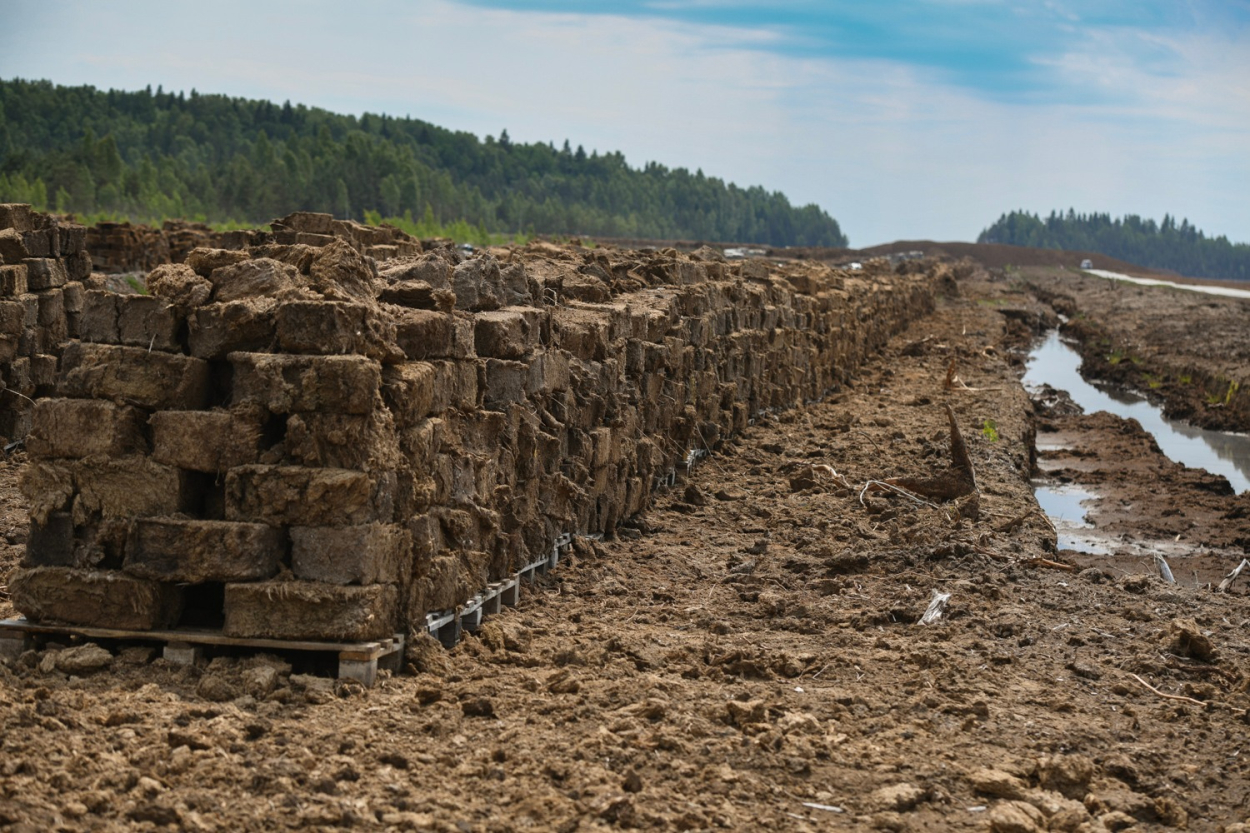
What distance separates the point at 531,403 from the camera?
31.3 feet

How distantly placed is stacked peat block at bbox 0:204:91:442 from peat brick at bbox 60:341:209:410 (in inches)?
269

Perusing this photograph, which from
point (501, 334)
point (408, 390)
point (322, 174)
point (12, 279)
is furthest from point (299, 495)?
point (322, 174)

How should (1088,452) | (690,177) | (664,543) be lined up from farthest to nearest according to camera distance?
(690,177)
(1088,452)
(664,543)

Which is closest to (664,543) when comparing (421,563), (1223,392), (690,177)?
(421,563)

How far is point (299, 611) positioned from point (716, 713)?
2.12 m

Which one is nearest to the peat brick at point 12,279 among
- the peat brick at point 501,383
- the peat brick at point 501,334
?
the peat brick at point 501,334

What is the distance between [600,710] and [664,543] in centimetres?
474

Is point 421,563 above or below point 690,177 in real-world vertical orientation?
below

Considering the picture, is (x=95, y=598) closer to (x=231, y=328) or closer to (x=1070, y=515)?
(x=231, y=328)

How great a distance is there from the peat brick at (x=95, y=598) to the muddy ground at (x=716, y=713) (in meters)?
0.23

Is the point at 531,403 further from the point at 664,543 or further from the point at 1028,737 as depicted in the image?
the point at 1028,737

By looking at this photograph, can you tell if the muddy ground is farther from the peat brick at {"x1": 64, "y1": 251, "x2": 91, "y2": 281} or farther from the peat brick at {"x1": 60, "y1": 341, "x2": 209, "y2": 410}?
the peat brick at {"x1": 64, "y1": 251, "x2": 91, "y2": 281}

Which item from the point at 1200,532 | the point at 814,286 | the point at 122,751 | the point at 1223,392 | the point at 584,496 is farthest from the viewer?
the point at 1223,392

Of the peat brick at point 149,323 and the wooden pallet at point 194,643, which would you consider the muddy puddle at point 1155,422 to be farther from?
the peat brick at point 149,323
